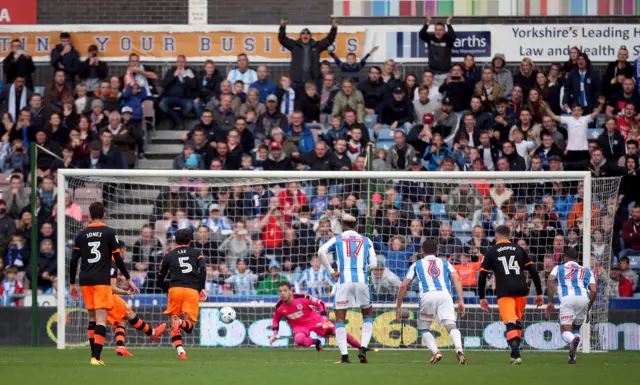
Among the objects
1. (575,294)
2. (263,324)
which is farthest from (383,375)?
(263,324)

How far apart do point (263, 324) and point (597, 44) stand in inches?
411

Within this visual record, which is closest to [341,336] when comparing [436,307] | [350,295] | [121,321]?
[350,295]

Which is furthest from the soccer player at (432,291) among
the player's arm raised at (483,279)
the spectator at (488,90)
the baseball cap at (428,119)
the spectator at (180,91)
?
the spectator at (180,91)

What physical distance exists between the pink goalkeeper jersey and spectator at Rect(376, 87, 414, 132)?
21.7 feet

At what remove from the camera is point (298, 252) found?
18984mm

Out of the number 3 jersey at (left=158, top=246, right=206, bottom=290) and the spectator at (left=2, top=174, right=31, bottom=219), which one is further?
the spectator at (left=2, top=174, right=31, bottom=219)

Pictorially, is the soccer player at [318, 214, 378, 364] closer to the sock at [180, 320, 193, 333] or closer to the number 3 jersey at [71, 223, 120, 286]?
the sock at [180, 320, 193, 333]

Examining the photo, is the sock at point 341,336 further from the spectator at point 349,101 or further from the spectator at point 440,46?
the spectator at point 440,46

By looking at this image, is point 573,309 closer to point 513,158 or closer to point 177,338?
point 177,338

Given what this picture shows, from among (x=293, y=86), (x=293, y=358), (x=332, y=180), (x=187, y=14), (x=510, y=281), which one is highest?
(x=187, y=14)

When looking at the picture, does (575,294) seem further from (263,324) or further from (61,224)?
(61,224)

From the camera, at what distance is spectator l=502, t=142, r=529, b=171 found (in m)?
20.5

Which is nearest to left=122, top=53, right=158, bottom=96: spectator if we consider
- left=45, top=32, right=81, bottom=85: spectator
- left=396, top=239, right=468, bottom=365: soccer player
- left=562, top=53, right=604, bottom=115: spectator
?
left=45, top=32, right=81, bottom=85: spectator

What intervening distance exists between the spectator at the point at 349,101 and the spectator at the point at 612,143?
4.59 m
